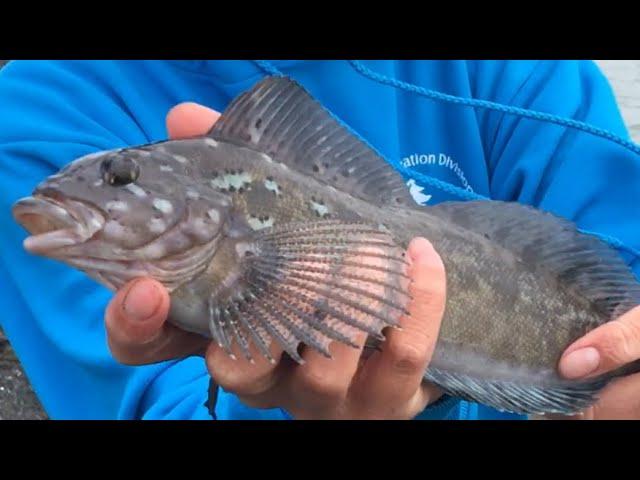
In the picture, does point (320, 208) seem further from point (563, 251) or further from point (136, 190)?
point (563, 251)

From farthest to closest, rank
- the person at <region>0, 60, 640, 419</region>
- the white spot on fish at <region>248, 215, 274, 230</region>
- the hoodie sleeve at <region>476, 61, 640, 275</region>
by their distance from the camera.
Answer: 1. the hoodie sleeve at <region>476, 61, 640, 275</region>
2. the person at <region>0, 60, 640, 419</region>
3. the white spot on fish at <region>248, 215, 274, 230</region>

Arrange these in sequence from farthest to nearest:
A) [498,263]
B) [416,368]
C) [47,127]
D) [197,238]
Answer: [47,127] → [498,263] → [416,368] → [197,238]

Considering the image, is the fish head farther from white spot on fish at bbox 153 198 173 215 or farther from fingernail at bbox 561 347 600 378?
fingernail at bbox 561 347 600 378

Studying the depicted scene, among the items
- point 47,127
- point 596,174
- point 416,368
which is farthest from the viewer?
point 596,174

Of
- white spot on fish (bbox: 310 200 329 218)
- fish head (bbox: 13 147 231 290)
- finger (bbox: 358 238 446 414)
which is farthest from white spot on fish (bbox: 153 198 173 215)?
finger (bbox: 358 238 446 414)
